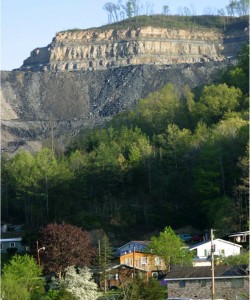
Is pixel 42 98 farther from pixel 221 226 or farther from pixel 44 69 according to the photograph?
pixel 221 226

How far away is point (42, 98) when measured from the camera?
154500 millimetres

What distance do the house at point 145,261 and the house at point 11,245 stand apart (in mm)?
8477

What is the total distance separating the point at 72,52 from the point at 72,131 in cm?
4429

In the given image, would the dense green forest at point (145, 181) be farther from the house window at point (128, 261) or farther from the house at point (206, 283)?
the house at point (206, 283)

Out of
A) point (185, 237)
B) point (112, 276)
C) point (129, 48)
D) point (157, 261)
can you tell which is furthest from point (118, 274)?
point (129, 48)

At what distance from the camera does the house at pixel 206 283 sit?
3847 cm

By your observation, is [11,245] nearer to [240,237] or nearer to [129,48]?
[240,237]

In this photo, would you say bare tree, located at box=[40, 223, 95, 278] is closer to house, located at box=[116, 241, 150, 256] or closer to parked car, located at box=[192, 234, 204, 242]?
house, located at box=[116, 241, 150, 256]

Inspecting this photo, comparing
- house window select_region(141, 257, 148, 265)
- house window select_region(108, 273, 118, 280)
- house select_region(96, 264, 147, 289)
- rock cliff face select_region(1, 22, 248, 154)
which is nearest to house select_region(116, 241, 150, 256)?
house window select_region(141, 257, 148, 265)

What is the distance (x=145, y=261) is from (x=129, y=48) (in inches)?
4593

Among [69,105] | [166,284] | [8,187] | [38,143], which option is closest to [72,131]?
[38,143]

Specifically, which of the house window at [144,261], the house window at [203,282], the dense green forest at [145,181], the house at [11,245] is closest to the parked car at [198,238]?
the dense green forest at [145,181]

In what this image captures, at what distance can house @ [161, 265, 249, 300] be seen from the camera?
38469 mm

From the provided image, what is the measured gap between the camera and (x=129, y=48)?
544 feet
